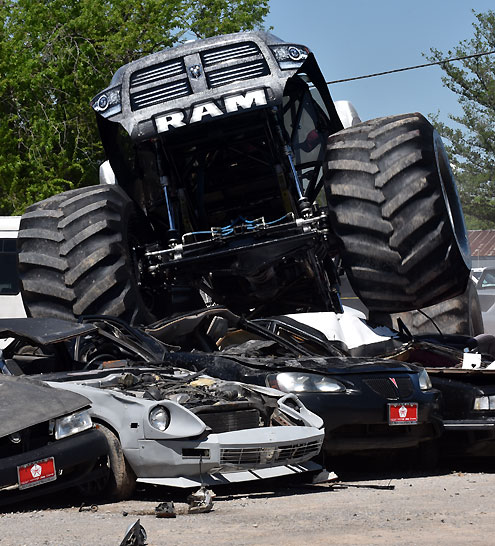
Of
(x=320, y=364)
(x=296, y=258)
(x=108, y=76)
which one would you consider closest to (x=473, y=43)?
(x=108, y=76)

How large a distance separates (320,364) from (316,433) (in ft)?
3.20

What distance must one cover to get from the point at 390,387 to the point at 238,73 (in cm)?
379

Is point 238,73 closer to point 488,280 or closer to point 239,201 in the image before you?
point 239,201

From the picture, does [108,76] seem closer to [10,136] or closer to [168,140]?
[10,136]

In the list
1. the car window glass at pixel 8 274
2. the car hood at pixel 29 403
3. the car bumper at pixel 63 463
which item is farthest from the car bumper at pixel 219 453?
the car window glass at pixel 8 274

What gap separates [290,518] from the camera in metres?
5.98

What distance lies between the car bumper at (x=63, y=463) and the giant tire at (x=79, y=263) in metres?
4.11

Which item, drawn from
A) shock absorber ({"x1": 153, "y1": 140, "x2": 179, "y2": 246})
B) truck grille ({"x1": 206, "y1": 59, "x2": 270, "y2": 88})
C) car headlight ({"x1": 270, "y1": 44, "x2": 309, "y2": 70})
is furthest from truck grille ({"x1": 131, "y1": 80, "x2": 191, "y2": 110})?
car headlight ({"x1": 270, "y1": 44, "x2": 309, "y2": 70})

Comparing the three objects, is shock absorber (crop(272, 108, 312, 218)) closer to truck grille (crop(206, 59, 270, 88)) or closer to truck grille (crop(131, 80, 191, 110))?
truck grille (crop(206, 59, 270, 88))

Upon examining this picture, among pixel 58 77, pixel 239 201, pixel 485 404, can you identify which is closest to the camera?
pixel 485 404

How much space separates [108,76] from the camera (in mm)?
29031

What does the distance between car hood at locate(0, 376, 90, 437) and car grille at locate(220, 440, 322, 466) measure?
955mm

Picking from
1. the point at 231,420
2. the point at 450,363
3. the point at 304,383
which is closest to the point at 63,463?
the point at 231,420

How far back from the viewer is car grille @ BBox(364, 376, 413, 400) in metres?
8.09
